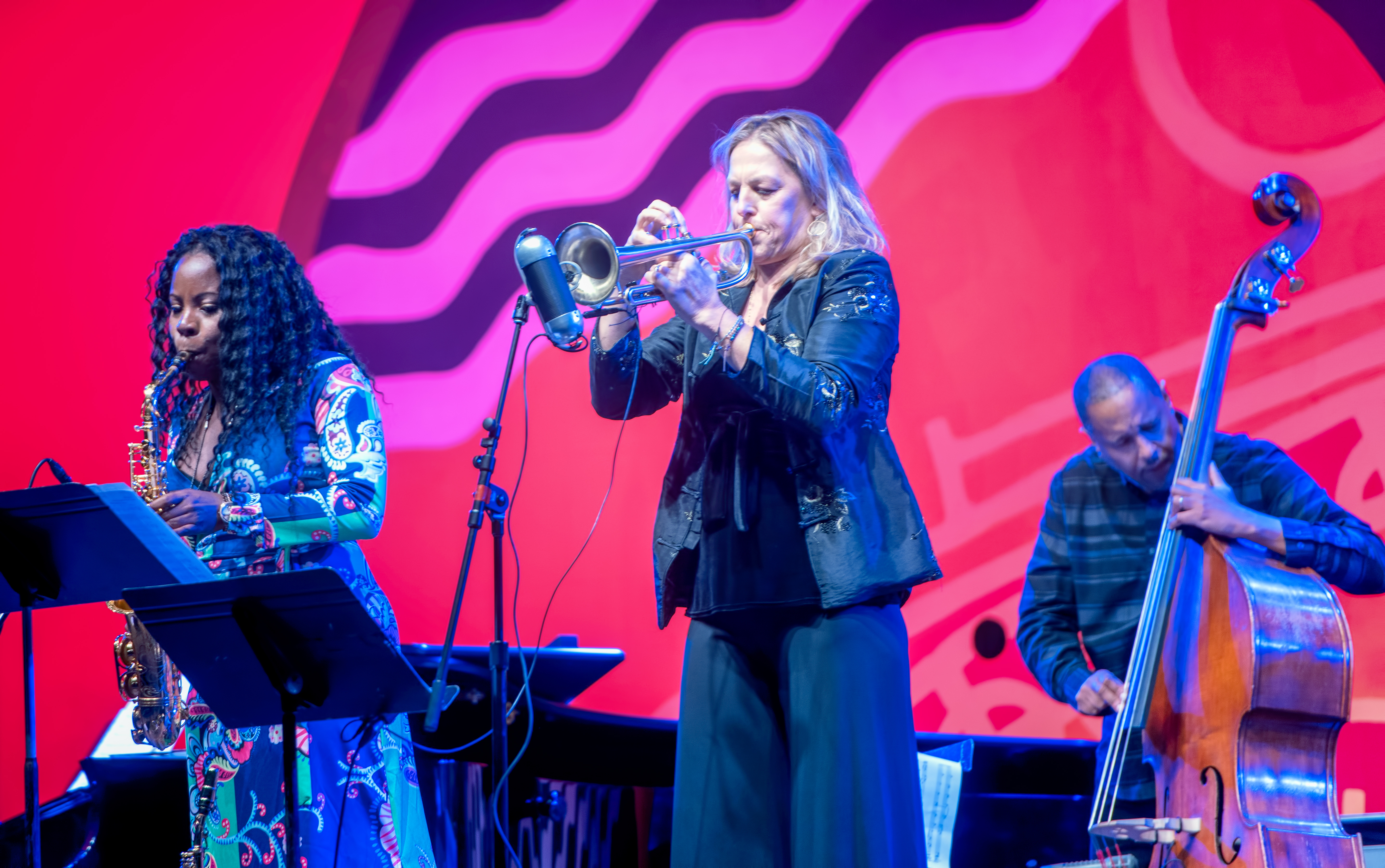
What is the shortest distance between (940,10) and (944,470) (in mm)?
1671

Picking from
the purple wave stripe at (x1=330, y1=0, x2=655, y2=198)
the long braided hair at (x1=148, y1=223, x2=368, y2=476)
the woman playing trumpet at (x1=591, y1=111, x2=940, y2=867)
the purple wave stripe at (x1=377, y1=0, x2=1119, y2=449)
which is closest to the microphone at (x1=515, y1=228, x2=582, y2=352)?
the woman playing trumpet at (x1=591, y1=111, x2=940, y2=867)

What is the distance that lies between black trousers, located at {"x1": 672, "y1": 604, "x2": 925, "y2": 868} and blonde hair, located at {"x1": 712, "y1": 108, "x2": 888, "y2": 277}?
2.12 feet

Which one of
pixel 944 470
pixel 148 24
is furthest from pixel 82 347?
pixel 944 470

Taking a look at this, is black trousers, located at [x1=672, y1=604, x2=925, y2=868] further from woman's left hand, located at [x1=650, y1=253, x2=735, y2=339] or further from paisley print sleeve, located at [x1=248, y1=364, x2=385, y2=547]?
paisley print sleeve, located at [x1=248, y1=364, x2=385, y2=547]

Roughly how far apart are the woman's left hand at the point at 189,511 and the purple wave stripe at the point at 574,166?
2180 mm

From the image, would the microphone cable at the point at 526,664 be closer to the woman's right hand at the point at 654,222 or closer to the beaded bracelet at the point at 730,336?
the woman's right hand at the point at 654,222

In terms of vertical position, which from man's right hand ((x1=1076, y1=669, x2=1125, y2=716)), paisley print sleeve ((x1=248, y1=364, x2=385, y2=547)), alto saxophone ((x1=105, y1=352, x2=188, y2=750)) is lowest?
man's right hand ((x1=1076, y1=669, x2=1125, y2=716))

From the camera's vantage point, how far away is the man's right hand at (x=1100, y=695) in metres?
2.85

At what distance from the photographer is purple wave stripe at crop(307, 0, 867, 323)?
4.45 m

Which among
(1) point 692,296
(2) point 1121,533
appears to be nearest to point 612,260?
(1) point 692,296

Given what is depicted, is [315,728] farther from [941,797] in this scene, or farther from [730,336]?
[941,797]

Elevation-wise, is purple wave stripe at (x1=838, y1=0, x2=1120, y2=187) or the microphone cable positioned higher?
purple wave stripe at (x1=838, y1=0, x2=1120, y2=187)

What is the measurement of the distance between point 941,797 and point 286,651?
1.89 metres

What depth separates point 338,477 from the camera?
2467 mm
